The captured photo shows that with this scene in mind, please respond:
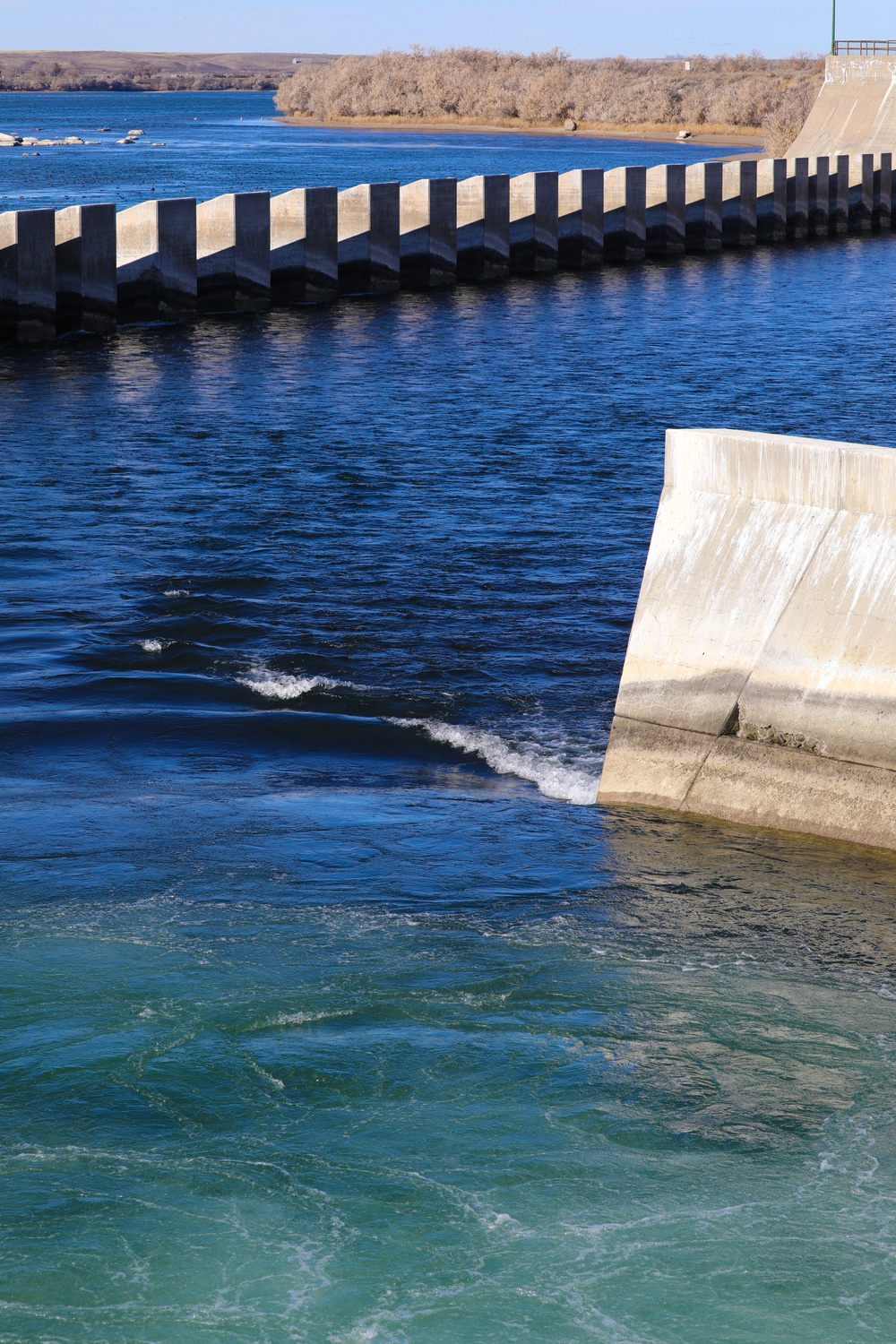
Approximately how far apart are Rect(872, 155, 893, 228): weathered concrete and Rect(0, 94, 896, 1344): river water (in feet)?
140

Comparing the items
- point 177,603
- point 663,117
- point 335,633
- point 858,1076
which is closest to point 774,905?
point 858,1076

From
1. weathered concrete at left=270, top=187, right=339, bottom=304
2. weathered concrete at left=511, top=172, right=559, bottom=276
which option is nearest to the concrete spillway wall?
weathered concrete at left=270, top=187, right=339, bottom=304

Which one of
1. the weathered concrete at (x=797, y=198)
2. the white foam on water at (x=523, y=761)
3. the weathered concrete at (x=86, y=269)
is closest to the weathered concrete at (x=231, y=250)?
the weathered concrete at (x=86, y=269)

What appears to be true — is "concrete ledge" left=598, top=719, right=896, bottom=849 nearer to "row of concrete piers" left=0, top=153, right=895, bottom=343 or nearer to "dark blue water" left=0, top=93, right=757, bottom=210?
"row of concrete piers" left=0, top=153, right=895, bottom=343

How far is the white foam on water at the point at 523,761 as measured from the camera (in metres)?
9.65

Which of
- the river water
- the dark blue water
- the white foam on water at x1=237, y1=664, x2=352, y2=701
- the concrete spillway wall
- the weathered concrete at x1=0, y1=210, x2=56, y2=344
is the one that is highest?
the dark blue water

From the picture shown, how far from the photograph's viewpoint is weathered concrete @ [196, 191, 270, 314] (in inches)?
1169

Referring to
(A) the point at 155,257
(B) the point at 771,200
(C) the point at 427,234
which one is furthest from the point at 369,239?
(B) the point at 771,200

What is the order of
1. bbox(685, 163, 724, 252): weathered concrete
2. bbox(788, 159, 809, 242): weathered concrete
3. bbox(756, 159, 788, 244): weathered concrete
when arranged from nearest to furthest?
bbox(685, 163, 724, 252): weathered concrete
bbox(756, 159, 788, 244): weathered concrete
bbox(788, 159, 809, 242): weathered concrete

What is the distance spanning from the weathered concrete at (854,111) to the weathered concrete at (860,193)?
7253 mm

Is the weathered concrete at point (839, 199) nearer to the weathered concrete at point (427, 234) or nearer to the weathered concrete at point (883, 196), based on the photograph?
the weathered concrete at point (883, 196)

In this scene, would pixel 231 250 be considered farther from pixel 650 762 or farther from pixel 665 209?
pixel 650 762

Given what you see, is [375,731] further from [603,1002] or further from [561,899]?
[603,1002]

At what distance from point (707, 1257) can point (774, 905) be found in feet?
9.64
